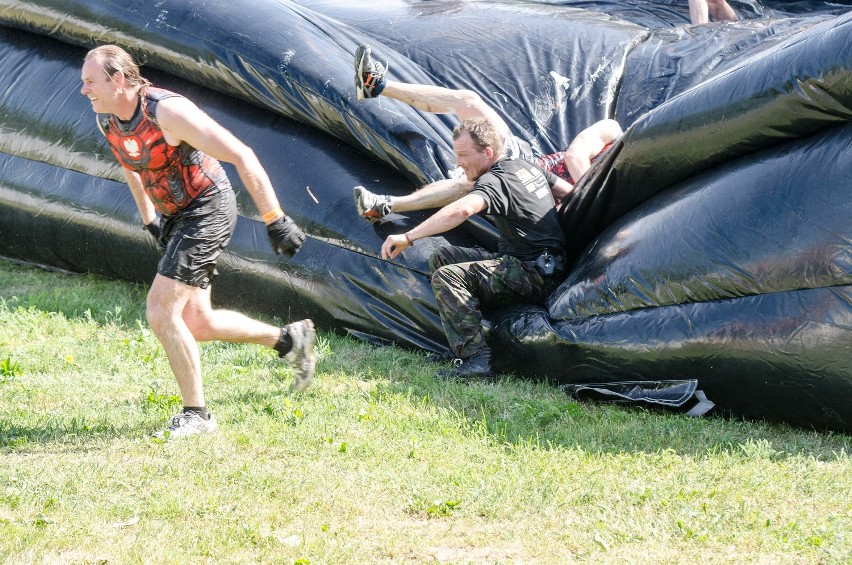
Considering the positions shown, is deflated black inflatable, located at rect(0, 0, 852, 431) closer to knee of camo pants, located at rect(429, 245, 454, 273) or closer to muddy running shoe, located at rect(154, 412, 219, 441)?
knee of camo pants, located at rect(429, 245, 454, 273)

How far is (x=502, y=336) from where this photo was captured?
18.5 ft

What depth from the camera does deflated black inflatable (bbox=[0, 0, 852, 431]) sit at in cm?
464

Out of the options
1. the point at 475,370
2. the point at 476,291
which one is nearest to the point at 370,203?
the point at 476,291

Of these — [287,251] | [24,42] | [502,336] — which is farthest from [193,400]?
[24,42]

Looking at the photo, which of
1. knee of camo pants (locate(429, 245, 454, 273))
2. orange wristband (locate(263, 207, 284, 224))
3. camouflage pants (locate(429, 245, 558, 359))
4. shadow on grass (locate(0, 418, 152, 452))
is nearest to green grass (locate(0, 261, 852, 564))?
shadow on grass (locate(0, 418, 152, 452))

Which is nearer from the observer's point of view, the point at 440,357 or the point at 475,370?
the point at 475,370

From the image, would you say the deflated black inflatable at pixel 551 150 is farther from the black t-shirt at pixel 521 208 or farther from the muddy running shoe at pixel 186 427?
the muddy running shoe at pixel 186 427

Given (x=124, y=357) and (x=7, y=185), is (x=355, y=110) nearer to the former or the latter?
(x=124, y=357)

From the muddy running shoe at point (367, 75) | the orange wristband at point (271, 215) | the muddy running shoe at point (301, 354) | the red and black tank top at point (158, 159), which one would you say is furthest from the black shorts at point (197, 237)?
the muddy running shoe at point (367, 75)

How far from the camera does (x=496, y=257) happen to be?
5785 mm

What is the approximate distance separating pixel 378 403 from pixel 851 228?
7.14 ft

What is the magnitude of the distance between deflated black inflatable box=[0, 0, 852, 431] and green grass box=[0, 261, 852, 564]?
394 millimetres

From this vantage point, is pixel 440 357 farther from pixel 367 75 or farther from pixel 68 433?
pixel 68 433

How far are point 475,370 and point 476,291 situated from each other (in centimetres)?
43
